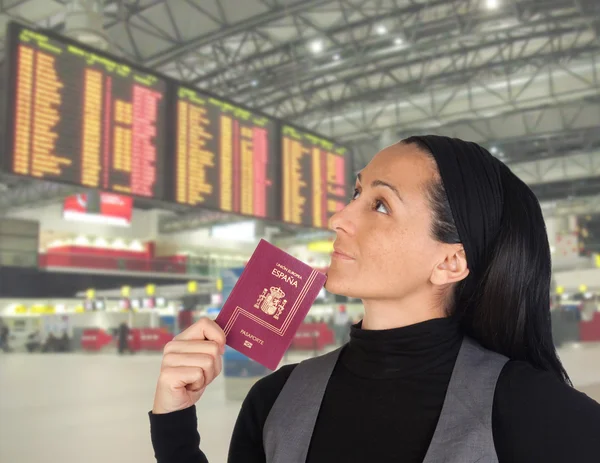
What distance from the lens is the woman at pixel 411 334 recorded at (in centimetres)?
107

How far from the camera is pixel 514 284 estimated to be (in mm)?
1186

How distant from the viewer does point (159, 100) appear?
5164 mm

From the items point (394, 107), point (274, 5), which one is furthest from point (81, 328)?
point (274, 5)

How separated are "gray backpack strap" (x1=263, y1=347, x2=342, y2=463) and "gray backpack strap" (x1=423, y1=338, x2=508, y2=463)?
0.81ft

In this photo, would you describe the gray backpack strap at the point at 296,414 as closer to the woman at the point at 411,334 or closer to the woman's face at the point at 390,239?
the woman at the point at 411,334

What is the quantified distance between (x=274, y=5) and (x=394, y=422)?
28.6 ft

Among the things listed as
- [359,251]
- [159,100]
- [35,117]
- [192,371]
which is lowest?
[192,371]

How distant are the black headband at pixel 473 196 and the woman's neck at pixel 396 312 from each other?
13 centimetres

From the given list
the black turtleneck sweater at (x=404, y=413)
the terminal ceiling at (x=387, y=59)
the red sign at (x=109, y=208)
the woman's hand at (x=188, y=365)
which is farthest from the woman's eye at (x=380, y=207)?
the red sign at (x=109, y=208)

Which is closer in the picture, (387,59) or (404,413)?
(404,413)

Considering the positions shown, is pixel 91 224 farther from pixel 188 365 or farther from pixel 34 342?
pixel 188 365

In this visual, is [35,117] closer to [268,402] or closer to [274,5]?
[268,402]

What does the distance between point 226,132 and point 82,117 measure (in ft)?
5.01

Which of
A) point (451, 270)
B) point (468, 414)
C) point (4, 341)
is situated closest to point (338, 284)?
point (451, 270)
